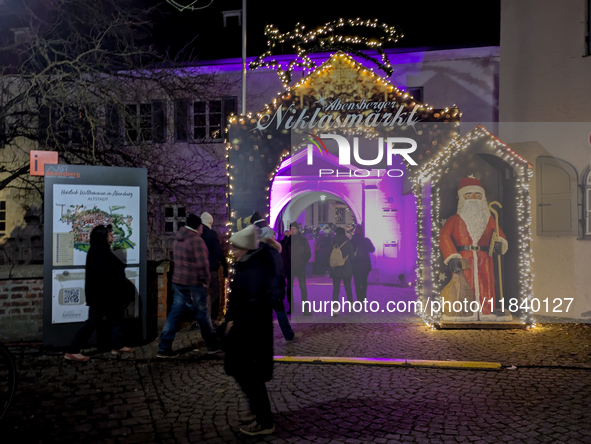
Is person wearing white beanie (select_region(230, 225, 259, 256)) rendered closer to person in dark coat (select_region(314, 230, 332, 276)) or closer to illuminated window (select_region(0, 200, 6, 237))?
person in dark coat (select_region(314, 230, 332, 276))

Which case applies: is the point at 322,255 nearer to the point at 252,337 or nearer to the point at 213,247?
the point at 213,247

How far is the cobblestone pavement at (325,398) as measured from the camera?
4.16 m

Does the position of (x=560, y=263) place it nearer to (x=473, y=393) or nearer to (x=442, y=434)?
(x=473, y=393)

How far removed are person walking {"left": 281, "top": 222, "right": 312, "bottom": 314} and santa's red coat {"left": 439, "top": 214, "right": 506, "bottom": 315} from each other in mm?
2922

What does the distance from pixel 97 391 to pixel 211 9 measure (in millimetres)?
18119

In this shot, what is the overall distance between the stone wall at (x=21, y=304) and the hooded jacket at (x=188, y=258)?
239 centimetres

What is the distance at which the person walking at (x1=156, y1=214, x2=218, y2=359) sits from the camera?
673 centimetres

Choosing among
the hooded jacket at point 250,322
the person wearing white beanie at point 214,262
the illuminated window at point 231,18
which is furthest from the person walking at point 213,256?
the illuminated window at point 231,18

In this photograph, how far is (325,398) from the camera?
5051mm

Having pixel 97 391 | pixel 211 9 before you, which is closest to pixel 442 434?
pixel 97 391

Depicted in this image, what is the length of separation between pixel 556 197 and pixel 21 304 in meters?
10.1

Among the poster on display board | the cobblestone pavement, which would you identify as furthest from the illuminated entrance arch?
the cobblestone pavement

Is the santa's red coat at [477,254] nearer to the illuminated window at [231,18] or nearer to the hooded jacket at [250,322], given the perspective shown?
the hooded jacket at [250,322]

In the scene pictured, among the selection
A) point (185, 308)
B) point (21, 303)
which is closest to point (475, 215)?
point (185, 308)
